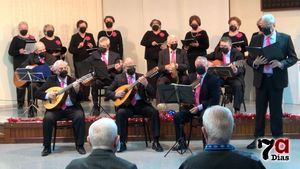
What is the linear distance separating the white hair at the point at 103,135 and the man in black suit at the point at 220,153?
0.52 m

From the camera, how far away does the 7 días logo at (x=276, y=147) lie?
169 inches

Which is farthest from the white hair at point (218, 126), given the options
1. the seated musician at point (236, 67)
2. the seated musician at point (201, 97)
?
the seated musician at point (236, 67)

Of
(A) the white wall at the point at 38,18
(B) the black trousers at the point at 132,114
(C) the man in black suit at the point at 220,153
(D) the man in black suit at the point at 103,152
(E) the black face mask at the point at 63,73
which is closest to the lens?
(C) the man in black suit at the point at 220,153

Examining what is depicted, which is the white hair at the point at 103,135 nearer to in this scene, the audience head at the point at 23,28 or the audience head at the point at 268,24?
the audience head at the point at 268,24

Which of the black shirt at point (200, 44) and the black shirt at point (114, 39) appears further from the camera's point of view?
the black shirt at point (114, 39)

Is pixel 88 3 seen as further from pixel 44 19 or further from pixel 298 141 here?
pixel 298 141

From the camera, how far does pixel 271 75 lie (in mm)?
6371

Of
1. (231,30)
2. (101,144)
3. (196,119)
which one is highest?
(231,30)

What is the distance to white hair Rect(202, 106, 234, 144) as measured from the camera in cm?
291

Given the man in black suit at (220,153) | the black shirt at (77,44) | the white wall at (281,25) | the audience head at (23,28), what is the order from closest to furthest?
the man in black suit at (220,153)
the white wall at (281,25)
the audience head at (23,28)
the black shirt at (77,44)

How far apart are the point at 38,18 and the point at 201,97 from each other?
5255 millimetres

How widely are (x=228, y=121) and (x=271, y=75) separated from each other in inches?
141

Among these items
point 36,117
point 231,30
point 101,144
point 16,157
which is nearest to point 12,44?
point 36,117

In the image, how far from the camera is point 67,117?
A: 285 inches
